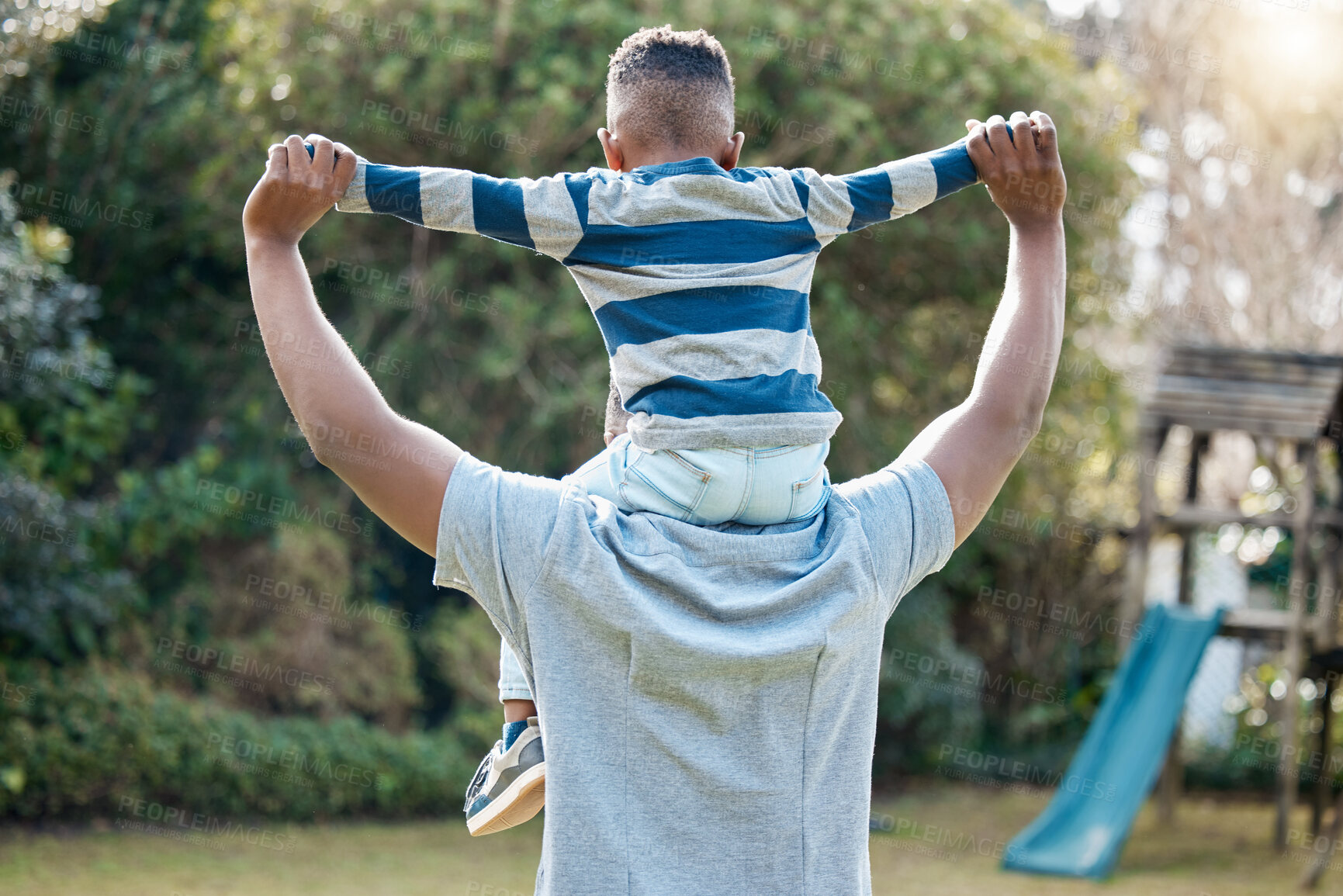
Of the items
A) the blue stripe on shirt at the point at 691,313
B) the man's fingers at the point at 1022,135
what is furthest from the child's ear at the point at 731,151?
the man's fingers at the point at 1022,135

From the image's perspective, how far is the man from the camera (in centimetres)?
129

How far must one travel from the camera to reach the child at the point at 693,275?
1409 mm

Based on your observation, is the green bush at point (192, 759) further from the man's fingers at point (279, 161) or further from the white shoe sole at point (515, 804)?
the man's fingers at point (279, 161)

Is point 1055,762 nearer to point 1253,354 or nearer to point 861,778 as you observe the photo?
point 1253,354

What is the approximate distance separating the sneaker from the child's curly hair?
799 millimetres

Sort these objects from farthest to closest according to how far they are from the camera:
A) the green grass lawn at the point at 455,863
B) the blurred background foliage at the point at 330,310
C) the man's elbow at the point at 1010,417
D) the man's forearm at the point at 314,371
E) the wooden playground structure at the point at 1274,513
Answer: the wooden playground structure at the point at 1274,513, the blurred background foliage at the point at 330,310, the green grass lawn at the point at 455,863, the man's elbow at the point at 1010,417, the man's forearm at the point at 314,371

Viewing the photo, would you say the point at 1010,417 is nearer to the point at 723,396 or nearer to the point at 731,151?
the point at 723,396

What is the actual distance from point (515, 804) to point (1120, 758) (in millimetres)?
5850

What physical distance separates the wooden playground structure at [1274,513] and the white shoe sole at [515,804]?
611 centimetres

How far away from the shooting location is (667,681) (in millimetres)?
1299

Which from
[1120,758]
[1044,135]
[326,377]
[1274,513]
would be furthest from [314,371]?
[1274,513]

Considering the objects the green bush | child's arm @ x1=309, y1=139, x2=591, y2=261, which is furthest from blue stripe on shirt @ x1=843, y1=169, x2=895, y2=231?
the green bush

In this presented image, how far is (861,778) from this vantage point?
1.40 metres

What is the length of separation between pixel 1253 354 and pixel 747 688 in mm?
7074
